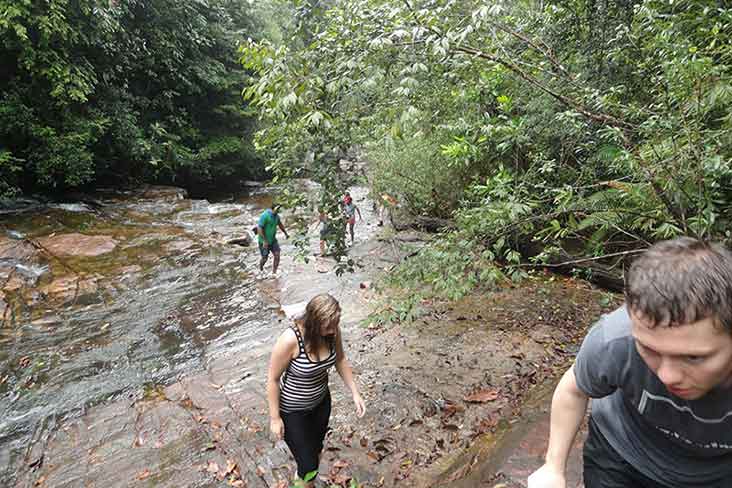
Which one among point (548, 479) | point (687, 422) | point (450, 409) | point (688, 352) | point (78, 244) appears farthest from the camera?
point (78, 244)

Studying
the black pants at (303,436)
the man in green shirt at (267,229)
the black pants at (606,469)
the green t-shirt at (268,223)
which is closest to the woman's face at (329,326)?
the black pants at (303,436)

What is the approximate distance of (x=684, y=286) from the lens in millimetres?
948

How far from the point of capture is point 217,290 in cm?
898

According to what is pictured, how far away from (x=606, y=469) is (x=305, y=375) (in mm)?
1731

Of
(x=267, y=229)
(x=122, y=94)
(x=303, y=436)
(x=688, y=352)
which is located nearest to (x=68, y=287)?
(x=267, y=229)

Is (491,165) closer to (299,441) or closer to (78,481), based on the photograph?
(299,441)

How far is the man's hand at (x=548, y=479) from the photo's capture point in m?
1.31

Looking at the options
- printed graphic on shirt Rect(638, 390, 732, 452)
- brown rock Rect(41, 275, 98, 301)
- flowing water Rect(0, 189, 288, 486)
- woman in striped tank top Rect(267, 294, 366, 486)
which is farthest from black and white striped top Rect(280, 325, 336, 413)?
brown rock Rect(41, 275, 98, 301)

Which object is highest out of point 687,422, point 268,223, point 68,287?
point 687,422

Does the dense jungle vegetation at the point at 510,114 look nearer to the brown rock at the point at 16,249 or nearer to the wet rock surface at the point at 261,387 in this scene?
the wet rock surface at the point at 261,387

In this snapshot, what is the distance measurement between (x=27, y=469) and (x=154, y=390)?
4.82ft

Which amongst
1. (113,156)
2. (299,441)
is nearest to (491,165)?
(299,441)

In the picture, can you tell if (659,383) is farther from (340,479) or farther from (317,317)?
(340,479)

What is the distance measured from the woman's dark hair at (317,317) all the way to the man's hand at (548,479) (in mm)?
1482
